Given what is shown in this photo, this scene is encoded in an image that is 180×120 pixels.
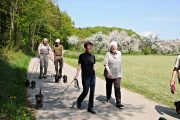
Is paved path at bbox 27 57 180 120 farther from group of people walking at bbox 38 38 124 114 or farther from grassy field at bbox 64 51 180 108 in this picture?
grassy field at bbox 64 51 180 108

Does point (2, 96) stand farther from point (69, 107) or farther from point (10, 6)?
point (10, 6)

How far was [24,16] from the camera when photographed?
18703mm

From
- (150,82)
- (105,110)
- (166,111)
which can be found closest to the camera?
(105,110)

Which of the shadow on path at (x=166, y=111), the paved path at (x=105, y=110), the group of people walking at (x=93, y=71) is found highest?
the group of people walking at (x=93, y=71)

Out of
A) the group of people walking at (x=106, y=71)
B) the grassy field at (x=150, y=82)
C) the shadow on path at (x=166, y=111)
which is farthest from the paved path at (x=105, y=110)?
the grassy field at (x=150, y=82)

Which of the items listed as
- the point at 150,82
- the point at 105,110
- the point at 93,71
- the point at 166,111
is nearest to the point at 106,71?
the point at 93,71

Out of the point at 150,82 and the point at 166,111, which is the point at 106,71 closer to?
the point at 166,111

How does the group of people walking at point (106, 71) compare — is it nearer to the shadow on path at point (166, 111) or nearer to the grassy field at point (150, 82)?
the shadow on path at point (166, 111)

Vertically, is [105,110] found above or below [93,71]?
below

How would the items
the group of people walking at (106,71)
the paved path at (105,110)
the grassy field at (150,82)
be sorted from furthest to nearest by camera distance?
the grassy field at (150,82) < the group of people walking at (106,71) < the paved path at (105,110)

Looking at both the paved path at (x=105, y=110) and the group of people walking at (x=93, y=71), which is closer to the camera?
the paved path at (x=105, y=110)

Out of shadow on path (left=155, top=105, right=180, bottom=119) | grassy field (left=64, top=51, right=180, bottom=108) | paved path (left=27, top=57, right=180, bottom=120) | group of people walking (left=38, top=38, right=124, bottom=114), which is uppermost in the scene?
group of people walking (left=38, top=38, right=124, bottom=114)

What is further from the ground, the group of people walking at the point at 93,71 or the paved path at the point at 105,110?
the group of people walking at the point at 93,71

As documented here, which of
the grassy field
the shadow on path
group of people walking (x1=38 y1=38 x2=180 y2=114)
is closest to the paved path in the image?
the shadow on path
